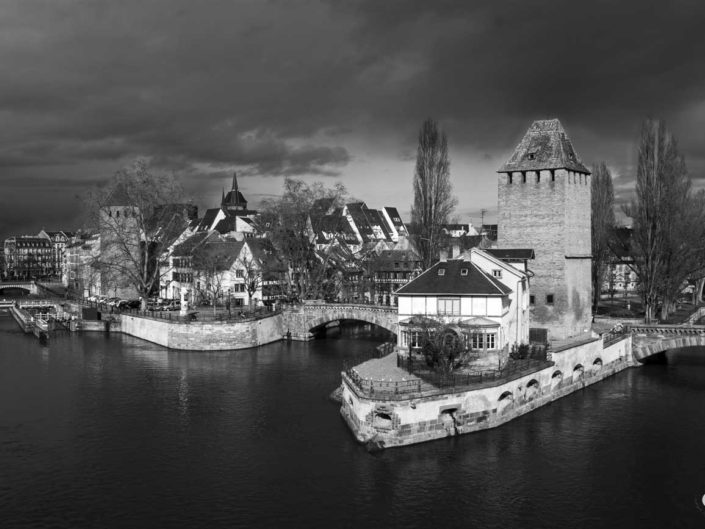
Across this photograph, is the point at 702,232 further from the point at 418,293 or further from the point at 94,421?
the point at 94,421

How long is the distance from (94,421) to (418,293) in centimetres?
1968

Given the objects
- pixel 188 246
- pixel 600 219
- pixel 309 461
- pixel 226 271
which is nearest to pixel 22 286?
pixel 188 246

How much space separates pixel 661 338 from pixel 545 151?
15.8 m

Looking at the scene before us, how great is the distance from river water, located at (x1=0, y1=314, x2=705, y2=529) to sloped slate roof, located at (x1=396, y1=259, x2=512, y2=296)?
7578 mm

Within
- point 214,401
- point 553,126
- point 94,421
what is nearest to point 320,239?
point 553,126

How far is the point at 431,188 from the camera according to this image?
60.3m

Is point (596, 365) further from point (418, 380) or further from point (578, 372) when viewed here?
point (418, 380)

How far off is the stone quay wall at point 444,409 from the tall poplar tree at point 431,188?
1991 cm

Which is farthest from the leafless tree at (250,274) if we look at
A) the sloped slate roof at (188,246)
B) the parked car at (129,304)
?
the parked car at (129,304)

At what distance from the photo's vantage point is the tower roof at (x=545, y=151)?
52375mm

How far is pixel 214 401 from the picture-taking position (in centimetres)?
4225

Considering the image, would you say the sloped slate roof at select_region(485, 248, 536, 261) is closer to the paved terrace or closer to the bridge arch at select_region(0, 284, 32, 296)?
the paved terrace

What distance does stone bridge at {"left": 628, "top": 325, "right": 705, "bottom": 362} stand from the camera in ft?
160

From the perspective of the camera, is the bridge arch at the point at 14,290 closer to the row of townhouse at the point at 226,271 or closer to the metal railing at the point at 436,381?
the row of townhouse at the point at 226,271
